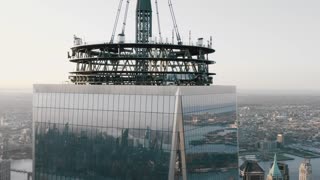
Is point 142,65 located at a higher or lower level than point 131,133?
higher

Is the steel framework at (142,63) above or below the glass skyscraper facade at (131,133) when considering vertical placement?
above

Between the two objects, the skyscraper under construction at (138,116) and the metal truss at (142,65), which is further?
the metal truss at (142,65)

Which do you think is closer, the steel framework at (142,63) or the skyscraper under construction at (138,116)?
the skyscraper under construction at (138,116)

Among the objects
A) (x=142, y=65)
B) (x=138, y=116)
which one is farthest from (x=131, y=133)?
(x=142, y=65)

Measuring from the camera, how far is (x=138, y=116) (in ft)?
173

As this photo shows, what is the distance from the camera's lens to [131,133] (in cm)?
5353

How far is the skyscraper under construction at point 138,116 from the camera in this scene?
50969 mm

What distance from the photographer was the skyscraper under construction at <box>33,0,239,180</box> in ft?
167

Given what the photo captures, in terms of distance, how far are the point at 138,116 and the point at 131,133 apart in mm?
2395

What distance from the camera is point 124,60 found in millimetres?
62500

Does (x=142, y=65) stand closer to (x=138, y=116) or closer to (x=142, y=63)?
(x=142, y=63)

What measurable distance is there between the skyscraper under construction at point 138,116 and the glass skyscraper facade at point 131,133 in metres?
0.12

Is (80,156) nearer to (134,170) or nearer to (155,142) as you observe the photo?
(134,170)

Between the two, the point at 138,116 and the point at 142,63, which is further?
the point at 142,63
